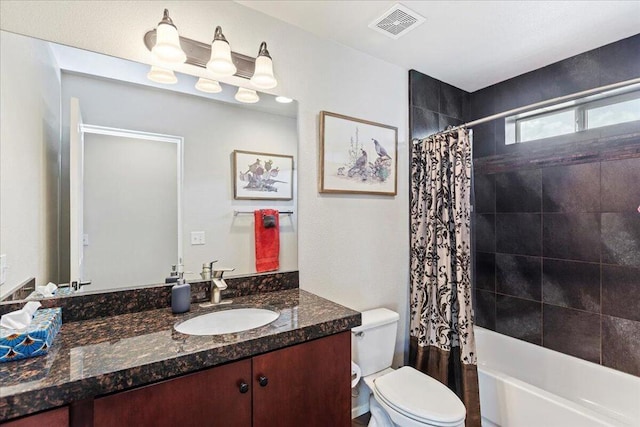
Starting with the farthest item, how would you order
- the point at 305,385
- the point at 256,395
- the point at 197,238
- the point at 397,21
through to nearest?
the point at 397,21, the point at 197,238, the point at 305,385, the point at 256,395

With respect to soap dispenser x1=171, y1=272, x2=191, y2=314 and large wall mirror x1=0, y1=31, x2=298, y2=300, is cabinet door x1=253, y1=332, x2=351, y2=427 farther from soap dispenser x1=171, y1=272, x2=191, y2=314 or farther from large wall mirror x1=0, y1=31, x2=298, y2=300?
large wall mirror x1=0, y1=31, x2=298, y2=300

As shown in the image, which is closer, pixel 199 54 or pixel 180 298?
pixel 180 298

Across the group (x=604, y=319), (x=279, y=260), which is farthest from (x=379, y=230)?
(x=604, y=319)

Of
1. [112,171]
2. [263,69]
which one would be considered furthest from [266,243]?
[263,69]

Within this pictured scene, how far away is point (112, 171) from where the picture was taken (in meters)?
1.32

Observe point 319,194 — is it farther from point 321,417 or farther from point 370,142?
point 321,417

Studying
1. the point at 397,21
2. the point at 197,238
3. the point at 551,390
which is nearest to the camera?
the point at 197,238

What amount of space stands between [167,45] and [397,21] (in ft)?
3.97

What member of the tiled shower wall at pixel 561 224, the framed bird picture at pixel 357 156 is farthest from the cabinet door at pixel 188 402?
the tiled shower wall at pixel 561 224

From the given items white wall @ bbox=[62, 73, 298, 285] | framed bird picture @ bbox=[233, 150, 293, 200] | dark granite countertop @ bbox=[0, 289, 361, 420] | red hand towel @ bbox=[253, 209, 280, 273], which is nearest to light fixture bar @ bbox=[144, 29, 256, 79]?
white wall @ bbox=[62, 73, 298, 285]

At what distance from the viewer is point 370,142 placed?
6.90 ft

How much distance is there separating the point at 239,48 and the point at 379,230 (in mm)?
1392

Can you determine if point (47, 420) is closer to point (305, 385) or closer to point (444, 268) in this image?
point (305, 385)

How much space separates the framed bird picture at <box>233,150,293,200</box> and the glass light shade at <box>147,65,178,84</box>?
1.39 ft
